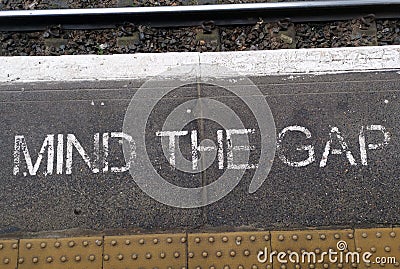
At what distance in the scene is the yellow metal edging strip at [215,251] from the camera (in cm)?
402

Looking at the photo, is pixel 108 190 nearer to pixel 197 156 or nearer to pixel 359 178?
pixel 197 156

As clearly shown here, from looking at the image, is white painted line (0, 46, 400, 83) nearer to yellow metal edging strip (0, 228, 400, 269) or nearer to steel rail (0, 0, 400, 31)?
steel rail (0, 0, 400, 31)

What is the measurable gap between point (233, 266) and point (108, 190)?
1.22 metres

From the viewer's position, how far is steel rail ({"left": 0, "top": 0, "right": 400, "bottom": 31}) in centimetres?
494

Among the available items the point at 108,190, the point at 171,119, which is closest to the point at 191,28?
the point at 171,119

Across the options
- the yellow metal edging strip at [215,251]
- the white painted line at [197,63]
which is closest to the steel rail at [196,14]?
the white painted line at [197,63]

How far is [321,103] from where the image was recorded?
4.54 m

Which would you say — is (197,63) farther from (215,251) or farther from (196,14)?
(215,251)

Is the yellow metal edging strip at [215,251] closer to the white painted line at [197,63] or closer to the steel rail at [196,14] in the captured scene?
the white painted line at [197,63]

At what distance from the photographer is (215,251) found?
4074 millimetres

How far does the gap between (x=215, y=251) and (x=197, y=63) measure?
1.72 meters

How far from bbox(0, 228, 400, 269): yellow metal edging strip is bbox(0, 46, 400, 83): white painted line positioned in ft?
4.85

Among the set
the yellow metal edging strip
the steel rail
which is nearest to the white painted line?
the steel rail

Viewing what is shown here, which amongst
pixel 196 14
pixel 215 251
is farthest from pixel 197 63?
pixel 215 251
